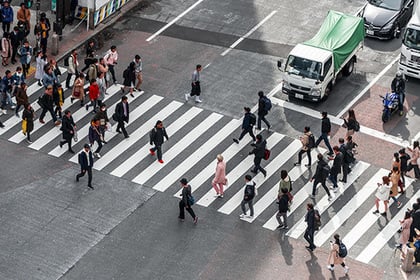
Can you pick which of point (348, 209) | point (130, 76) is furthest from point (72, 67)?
point (348, 209)

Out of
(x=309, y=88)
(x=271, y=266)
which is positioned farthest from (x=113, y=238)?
(x=309, y=88)

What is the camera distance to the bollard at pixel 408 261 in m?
34.5

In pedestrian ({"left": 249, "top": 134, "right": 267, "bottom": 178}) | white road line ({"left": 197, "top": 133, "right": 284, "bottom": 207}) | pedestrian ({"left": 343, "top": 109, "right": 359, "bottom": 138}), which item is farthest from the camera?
pedestrian ({"left": 343, "top": 109, "right": 359, "bottom": 138})

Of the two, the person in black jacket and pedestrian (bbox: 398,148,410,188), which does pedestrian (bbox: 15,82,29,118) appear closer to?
the person in black jacket

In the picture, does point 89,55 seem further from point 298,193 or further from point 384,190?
point 384,190

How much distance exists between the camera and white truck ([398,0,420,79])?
4516 centimetres

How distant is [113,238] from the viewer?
35625mm

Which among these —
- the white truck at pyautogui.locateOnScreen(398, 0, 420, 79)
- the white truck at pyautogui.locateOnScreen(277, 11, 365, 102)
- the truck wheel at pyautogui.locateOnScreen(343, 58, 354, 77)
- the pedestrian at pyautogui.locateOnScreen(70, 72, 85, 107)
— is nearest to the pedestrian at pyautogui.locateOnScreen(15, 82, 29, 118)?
the pedestrian at pyautogui.locateOnScreen(70, 72, 85, 107)

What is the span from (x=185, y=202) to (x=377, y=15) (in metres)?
17.3

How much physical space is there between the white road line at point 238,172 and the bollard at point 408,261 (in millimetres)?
7013

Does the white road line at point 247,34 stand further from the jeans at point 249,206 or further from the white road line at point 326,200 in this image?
the jeans at point 249,206

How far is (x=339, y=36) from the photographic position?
45.0 m

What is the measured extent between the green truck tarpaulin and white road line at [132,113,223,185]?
549 centimetres

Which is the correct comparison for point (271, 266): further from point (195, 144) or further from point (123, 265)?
point (195, 144)
